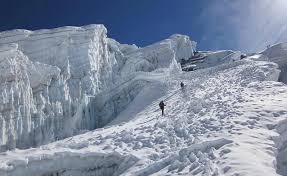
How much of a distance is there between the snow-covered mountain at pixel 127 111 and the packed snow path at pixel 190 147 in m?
0.06

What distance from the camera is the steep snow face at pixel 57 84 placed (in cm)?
4550

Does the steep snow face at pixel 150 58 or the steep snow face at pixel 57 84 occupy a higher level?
the steep snow face at pixel 150 58

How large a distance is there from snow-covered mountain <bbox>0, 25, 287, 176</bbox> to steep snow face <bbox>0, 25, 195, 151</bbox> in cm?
11

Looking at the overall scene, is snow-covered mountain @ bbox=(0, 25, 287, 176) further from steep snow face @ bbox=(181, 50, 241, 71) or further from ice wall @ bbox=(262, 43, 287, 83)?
steep snow face @ bbox=(181, 50, 241, 71)

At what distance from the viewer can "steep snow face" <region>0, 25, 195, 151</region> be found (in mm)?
45500

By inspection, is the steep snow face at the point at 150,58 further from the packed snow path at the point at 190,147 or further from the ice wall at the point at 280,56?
the packed snow path at the point at 190,147

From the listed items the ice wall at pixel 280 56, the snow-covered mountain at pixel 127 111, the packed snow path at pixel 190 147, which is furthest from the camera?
the ice wall at pixel 280 56

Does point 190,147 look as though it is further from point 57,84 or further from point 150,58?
point 150,58

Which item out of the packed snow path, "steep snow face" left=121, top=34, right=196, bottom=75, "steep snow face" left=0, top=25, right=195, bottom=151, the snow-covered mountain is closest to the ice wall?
the snow-covered mountain

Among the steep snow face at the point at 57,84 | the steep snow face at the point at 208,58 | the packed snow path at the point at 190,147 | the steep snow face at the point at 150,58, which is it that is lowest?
the packed snow path at the point at 190,147

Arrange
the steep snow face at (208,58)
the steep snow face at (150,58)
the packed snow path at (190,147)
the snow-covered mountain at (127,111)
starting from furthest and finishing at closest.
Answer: the steep snow face at (208,58) → the steep snow face at (150,58) → the snow-covered mountain at (127,111) → the packed snow path at (190,147)

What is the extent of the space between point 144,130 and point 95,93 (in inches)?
1120

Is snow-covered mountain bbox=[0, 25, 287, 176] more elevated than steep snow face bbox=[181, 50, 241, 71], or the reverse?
steep snow face bbox=[181, 50, 241, 71]

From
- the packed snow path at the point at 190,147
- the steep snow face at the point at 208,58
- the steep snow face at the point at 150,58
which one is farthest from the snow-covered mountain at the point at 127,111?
the steep snow face at the point at 208,58
